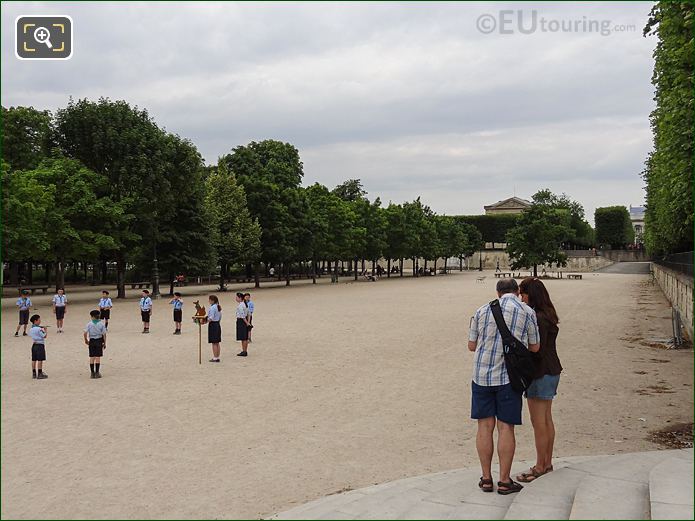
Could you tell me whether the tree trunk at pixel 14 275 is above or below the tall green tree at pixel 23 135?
below

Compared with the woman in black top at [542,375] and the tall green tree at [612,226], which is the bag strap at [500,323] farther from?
the tall green tree at [612,226]

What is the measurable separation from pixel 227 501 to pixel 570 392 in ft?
27.4

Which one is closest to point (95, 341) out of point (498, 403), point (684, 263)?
point (498, 403)

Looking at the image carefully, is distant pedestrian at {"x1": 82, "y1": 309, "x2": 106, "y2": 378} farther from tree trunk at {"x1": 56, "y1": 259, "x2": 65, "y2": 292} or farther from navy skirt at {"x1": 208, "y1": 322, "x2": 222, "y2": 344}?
tree trunk at {"x1": 56, "y1": 259, "x2": 65, "y2": 292}

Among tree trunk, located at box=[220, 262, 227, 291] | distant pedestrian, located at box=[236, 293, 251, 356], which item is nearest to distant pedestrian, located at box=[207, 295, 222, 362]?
distant pedestrian, located at box=[236, 293, 251, 356]

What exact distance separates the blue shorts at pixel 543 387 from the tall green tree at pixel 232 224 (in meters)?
43.7

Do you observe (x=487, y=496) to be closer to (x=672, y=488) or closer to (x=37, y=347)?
(x=672, y=488)

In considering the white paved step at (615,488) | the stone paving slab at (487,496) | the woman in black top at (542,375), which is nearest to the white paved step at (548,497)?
the stone paving slab at (487,496)

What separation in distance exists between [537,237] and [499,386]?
248 feet

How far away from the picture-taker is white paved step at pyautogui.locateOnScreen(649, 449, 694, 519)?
5027 millimetres

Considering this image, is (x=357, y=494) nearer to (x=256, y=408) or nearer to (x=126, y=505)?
(x=126, y=505)

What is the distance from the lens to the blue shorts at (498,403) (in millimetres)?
6516

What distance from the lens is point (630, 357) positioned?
17.4m

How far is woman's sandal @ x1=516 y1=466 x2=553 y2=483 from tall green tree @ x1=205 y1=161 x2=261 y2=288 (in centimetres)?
4367
